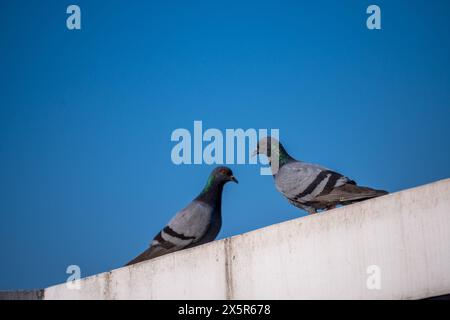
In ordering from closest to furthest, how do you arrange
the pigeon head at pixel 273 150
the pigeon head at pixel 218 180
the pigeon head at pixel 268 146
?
the pigeon head at pixel 218 180 < the pigeon head at pixel 273 150 < the pigeon head at pixel 268 146

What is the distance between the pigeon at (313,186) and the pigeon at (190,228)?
1137mm

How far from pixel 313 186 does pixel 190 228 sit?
2.00m

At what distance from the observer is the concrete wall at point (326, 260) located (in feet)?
18.6

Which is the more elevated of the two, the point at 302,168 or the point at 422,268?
the point at 302,168

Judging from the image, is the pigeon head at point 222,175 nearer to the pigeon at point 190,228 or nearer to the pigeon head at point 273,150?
the pigeon at point 190,228

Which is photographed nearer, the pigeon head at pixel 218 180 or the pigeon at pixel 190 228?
the pigeon at pixel 190 228

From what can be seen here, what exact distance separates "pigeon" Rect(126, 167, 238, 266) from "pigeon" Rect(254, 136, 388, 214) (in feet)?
3.73

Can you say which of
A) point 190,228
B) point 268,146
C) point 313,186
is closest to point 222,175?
point 268,146

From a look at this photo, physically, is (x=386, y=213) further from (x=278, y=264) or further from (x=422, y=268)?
(x=278, y=264)

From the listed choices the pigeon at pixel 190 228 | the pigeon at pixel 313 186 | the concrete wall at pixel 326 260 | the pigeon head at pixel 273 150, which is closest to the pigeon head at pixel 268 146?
the pigeon head at pixel 273 150

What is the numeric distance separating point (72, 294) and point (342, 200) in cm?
419

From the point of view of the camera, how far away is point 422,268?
5.63 meters
